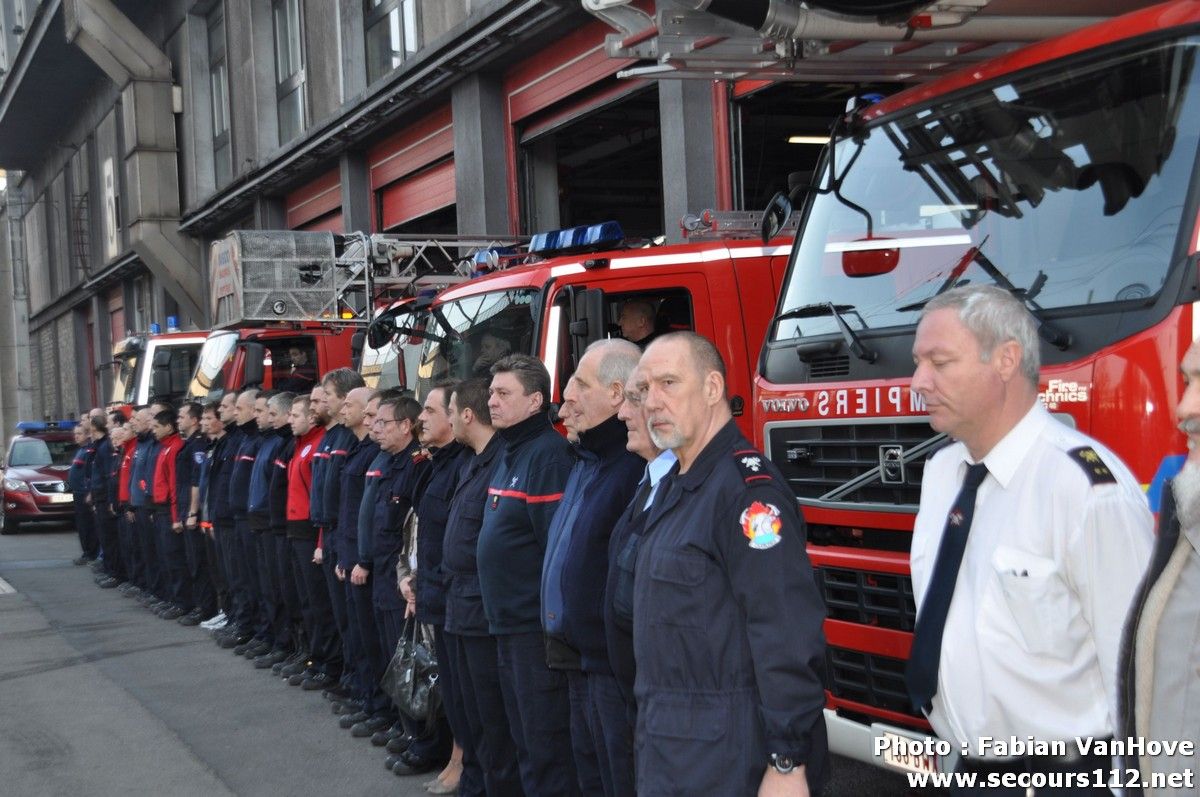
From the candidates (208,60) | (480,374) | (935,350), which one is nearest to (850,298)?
(935,350)

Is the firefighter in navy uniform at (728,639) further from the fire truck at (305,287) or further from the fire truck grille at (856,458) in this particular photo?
the fire truck at (305,287)

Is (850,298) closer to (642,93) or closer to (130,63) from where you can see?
(642,93)

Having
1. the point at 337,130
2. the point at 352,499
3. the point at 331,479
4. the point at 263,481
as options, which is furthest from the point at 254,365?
the point at 337,130

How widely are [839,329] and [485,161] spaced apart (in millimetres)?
12260

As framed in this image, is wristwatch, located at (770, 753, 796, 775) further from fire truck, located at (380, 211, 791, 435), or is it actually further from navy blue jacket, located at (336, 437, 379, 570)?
navy blue jacket, located at (336, 437, 379, 570)

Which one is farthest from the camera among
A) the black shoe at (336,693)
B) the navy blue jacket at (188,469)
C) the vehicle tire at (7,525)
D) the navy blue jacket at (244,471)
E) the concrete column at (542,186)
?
the vehicle tire at (7,525)

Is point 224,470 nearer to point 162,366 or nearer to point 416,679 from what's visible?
point 416,679

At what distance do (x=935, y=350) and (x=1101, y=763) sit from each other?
Answer: 1.02 m

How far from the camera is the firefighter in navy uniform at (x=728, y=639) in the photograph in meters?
3.30

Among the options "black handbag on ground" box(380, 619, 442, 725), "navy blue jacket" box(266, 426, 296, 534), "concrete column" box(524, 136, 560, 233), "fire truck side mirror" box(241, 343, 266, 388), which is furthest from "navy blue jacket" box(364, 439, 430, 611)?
"concrete column" box(524, 136, 560, 233)

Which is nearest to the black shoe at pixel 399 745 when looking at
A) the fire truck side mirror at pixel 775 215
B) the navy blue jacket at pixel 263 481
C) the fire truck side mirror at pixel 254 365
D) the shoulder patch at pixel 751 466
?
the navy blue jacket at pixel 263 481

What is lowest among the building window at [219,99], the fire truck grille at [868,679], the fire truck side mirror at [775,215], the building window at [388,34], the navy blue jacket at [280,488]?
the fire truck grille at [868,679]

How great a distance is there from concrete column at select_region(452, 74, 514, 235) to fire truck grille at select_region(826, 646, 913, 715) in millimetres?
12286

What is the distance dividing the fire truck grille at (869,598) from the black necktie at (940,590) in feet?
4.56
